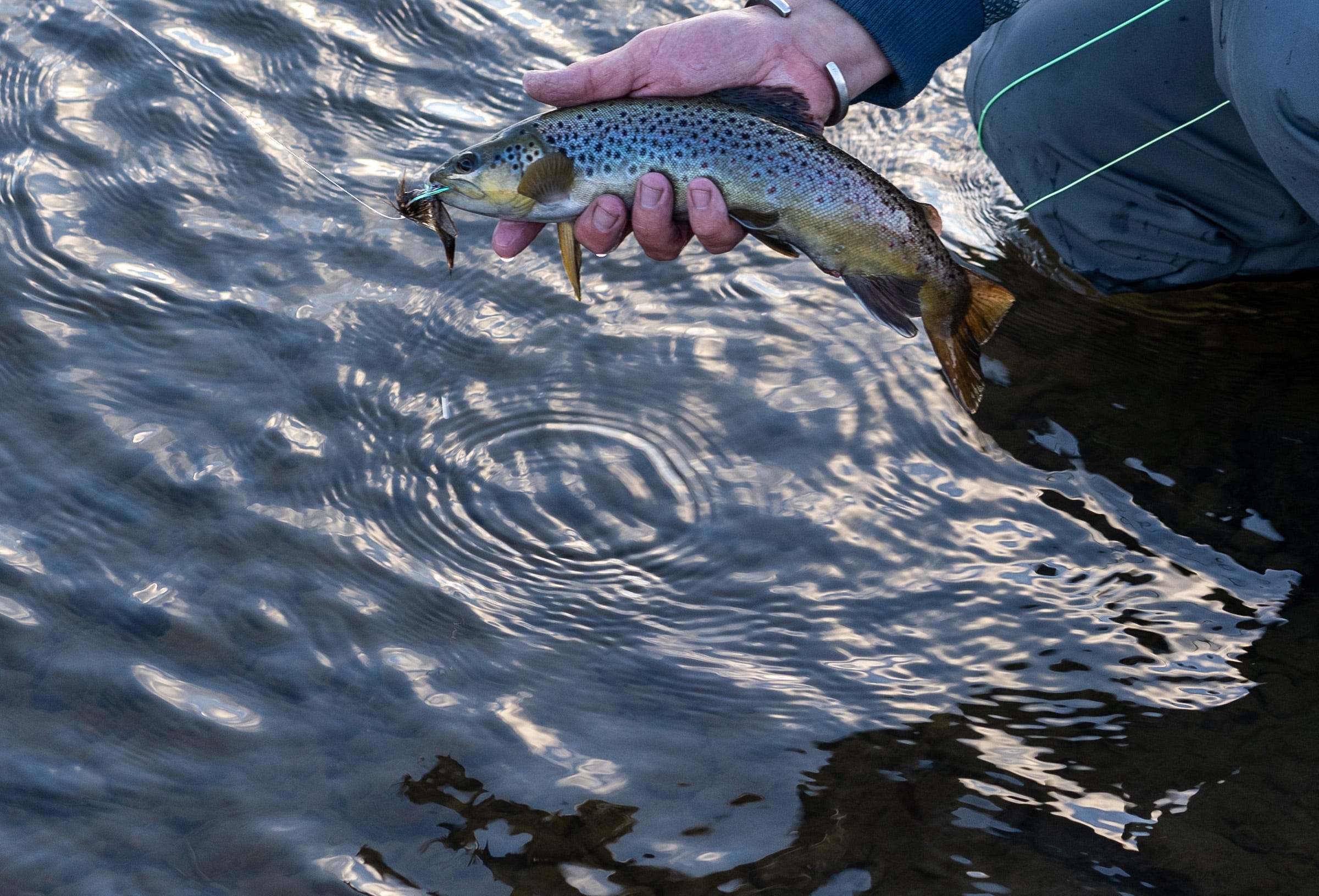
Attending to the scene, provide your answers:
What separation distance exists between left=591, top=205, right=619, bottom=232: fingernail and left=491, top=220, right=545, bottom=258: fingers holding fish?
0.30 meters

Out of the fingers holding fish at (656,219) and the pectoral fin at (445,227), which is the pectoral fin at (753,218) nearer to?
the fingers holding fish at (656,219)

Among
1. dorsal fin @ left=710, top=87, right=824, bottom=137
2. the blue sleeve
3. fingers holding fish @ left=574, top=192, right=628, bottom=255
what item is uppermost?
the blue sleeve

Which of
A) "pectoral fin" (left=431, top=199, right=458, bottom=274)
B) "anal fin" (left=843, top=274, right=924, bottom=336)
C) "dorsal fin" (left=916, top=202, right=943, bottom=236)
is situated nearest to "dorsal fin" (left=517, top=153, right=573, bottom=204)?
"pectoral fin" (left=431, top=199, right=458, bottom=274)

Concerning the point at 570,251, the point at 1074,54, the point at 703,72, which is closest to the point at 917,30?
the point at 703,72

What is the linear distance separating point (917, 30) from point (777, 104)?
75cm

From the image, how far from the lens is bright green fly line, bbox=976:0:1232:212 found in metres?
3.82

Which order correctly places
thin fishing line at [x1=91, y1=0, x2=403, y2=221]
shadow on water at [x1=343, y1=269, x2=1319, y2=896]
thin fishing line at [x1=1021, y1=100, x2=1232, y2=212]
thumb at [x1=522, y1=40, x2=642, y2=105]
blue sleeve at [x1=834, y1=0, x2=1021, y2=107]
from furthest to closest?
thin fishing line at [x1=91, y1=0, x2=403, y2=221] → thin fishing line at [x1=1021, y1=100, x2=1232, y2=212] → blue sleeve at [x1=834, y1=0, x2=1021, y2=107] → thumb at [x1=522, y1=40, x2=642, y2=105] → shadow on water at [x1=343, y1=269, x2=1319, y2=896]

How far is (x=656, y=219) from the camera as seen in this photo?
3.02 meters

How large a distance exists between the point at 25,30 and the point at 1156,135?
4568mm

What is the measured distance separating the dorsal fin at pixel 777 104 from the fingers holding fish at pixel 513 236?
64cm

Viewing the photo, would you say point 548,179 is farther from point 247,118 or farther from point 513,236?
point 247,118

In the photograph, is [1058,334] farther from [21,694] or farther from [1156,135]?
[21,694]

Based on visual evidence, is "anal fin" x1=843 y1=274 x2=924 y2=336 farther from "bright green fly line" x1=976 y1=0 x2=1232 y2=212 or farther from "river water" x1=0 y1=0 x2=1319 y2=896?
"bright green fly line" x1=976 y1=0 x2=1232 y2=212

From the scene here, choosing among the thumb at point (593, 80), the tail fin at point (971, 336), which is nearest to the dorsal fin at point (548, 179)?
the thumb at point (593, 80)
